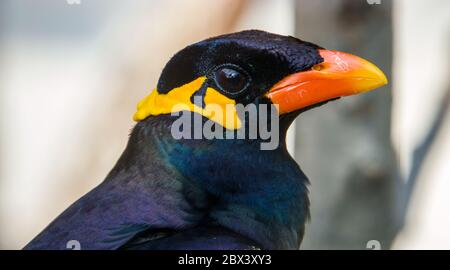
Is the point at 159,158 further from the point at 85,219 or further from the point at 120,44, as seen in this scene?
the point at 120,44

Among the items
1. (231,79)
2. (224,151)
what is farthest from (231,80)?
(224,151)

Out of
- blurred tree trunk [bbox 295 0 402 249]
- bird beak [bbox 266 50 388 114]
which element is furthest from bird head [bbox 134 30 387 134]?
blurred tree trunk [bbox 295 0 402 249]

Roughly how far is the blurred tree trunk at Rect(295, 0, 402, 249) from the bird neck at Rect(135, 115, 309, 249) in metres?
0.80

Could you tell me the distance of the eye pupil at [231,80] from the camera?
2.71m

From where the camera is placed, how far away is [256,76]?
273 centimetres

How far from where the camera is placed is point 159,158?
2746 mm

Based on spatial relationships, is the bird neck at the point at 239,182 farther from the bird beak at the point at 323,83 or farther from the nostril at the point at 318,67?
the nostril at the point at 318,67

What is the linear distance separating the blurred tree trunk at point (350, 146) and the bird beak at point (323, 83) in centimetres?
79

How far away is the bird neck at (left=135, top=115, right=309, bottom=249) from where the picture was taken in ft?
8.91

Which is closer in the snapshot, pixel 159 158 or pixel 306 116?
pixel 159 158

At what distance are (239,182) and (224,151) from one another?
110mm

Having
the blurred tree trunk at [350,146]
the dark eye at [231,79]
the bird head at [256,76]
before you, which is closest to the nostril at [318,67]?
the bird head at [256,76]
